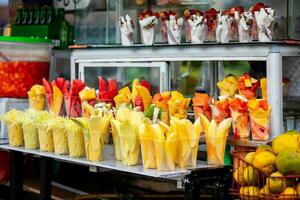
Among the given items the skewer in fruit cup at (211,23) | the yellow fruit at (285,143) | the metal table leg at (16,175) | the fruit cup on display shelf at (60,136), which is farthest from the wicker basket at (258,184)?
the metal table leg at (16,175)

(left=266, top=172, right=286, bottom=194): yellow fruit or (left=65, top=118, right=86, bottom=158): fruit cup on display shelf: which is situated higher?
(left=65, top=118, right=86, bottom=158): fruit cup on display shelf

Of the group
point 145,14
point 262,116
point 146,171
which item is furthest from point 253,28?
point 146,171

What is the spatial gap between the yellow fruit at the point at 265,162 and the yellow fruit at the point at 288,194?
0.37 feet

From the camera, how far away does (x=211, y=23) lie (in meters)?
3.38

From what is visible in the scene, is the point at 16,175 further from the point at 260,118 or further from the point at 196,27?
the point at 260,118

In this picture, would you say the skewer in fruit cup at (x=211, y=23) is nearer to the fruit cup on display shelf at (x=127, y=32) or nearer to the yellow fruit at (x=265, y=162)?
the fruit cup on display shelf at (x=127, y=32)

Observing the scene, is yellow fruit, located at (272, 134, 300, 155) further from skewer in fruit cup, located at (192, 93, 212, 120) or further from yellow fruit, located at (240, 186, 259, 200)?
skewer in fruit cup, located at (192, 93, 212, 120)

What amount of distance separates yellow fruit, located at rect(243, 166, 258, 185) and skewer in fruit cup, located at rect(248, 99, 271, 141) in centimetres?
42

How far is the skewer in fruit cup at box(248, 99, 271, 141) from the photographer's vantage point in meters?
2.92

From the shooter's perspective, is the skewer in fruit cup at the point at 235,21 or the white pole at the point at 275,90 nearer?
the white pole at the point at 275,90

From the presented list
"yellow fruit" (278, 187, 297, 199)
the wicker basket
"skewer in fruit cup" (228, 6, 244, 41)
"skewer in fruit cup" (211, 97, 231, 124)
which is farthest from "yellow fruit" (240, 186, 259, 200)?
"skewer in fruit cup" (228, 6, 244, 41)

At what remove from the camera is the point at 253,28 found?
10.3ft

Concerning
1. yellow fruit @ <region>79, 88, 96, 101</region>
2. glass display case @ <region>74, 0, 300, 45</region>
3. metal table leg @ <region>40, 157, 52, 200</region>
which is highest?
glass display case @ <region>74, 0, 300, 45</region>

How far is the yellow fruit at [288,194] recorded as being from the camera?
A: 241 centimetres
